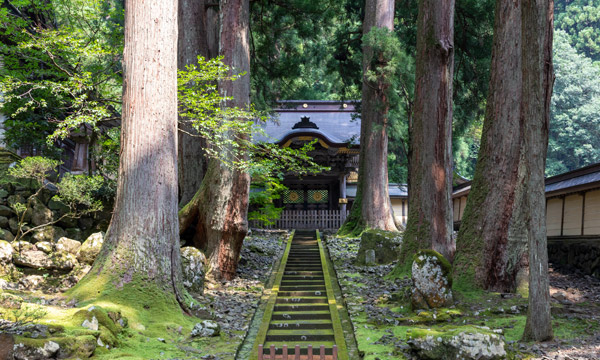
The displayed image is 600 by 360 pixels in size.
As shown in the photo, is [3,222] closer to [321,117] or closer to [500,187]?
[500,187]

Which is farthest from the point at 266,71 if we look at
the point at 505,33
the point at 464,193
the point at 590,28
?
the point at 590,28

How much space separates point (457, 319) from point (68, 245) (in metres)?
7.56

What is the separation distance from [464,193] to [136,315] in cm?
1533

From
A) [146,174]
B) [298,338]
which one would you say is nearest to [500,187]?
[298,338]

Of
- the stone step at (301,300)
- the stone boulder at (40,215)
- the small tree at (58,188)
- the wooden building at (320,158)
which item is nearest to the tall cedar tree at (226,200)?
the stone step at (301,300)

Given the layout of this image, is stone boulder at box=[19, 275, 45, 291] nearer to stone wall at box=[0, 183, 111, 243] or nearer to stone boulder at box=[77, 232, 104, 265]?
stone boulder at box=[77, 232, 104, 265]

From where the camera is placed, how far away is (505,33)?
8.86m

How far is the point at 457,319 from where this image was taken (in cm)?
729

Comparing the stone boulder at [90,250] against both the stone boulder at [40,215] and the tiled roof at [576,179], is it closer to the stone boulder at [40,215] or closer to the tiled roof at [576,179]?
the stone boulder at [40,215]

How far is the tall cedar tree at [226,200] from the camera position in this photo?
10.3 meters

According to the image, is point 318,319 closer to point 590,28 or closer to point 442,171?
point 442,171

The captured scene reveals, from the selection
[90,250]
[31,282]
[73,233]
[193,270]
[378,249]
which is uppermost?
[73,233]

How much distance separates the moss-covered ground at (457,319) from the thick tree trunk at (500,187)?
480 millimetres

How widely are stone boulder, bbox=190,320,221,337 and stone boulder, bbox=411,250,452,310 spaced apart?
124 inches
